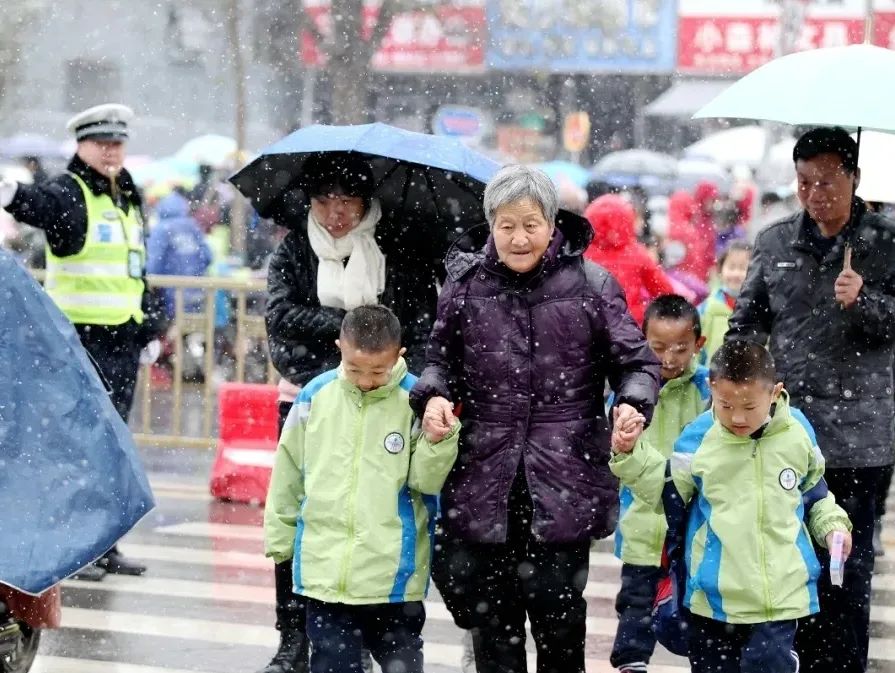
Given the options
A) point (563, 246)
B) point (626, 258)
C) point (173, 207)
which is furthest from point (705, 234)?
point (563, 246)

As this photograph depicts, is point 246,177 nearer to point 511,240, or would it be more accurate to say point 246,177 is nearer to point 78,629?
point 511,240

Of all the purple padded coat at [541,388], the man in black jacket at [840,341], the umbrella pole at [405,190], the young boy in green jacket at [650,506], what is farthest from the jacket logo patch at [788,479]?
the umbrella pole at [405,190]

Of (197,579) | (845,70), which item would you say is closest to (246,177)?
(845,70)

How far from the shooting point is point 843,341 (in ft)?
19.4

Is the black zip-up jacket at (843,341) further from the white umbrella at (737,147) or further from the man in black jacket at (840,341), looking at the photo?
the white umbrella at (737,147)

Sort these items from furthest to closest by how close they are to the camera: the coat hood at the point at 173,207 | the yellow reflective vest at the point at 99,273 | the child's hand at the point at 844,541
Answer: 1. the coat hood at the point at 173,207
2. the yellow reflective vest at the point at 99,273
3. the child's hand at the point at 844,541

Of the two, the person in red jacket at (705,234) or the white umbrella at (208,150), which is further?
the white umbrella at (208,150)

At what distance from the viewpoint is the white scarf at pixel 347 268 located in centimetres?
625

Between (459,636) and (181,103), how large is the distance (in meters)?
31.5

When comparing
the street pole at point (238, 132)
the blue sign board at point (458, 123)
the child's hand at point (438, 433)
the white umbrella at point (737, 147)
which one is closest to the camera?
the child's hand at point (438, 433)

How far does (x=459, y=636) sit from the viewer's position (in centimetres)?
750

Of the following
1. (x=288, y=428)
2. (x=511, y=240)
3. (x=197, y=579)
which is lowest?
(x=197, y=579)

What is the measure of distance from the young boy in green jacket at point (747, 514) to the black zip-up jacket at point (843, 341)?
1.68 ft

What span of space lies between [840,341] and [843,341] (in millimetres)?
10
